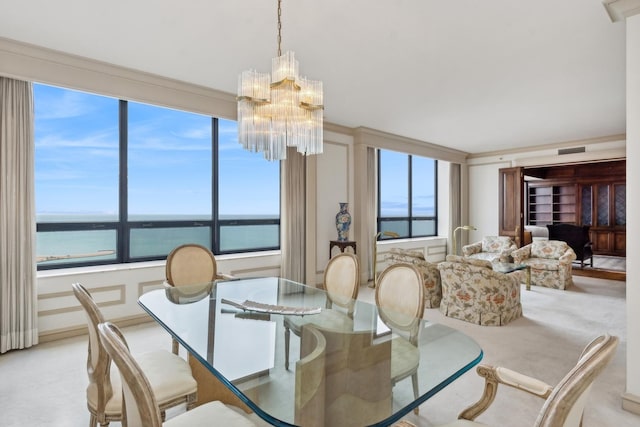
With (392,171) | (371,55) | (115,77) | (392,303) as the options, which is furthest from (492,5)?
(392,171)

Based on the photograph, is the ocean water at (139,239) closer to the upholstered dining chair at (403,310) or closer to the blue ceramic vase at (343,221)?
the blue ceramic vase at (343,221)

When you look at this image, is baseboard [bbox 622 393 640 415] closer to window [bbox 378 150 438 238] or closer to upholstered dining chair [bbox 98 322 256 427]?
upholstered dining chair [bbox 98 322 256 427]

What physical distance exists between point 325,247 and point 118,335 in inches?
175

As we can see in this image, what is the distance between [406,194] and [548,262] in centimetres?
295

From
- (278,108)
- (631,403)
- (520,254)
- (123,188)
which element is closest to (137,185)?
(123,188)

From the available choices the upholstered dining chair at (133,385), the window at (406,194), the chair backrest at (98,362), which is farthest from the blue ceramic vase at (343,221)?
the upholstered dining chair at (133,385)

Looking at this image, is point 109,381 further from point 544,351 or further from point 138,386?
point 544,351

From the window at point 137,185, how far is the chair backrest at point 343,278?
90.8 inches

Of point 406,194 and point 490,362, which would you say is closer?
point 490,362

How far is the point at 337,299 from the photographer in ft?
8.14

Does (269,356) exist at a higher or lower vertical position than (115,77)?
lower

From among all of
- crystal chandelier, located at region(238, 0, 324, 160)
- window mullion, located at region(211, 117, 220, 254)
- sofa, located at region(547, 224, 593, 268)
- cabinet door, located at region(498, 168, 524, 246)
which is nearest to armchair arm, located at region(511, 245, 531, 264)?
cabinet door, located at region(498, 168, 524, 246)

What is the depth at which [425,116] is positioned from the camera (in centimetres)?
518

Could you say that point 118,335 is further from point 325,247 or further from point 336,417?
point 325,247
